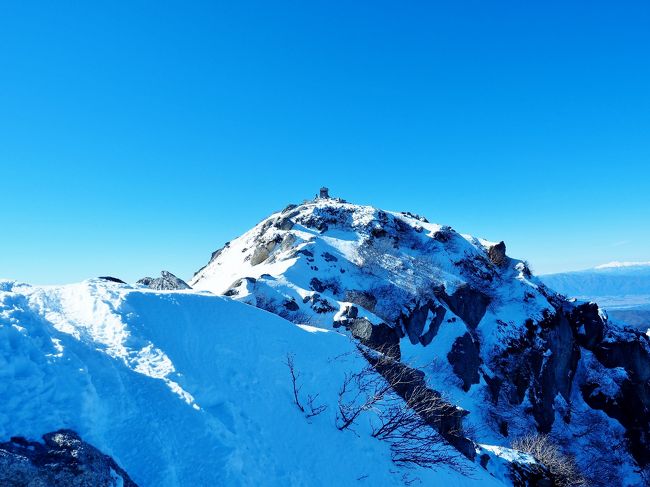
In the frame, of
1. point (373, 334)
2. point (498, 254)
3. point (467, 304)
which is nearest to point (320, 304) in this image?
point (373, 334)

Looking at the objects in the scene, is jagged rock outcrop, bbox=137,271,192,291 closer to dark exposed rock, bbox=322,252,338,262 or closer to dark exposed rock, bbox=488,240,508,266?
dark exposed rock, bbox=322,252,338,262

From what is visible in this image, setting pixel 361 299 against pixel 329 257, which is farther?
pixel 329 257

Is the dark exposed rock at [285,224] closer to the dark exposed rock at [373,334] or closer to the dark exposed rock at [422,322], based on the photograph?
the dark exposed rock at [422,322]

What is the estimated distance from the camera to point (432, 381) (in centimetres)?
3575

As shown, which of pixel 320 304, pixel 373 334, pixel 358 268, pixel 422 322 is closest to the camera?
pixel 373 334

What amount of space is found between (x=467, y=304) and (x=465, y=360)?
28.0ft

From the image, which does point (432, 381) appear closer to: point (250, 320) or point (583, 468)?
point (583, 468)

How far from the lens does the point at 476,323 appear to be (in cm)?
4494

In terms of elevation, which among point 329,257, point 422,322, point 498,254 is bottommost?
point 422,322

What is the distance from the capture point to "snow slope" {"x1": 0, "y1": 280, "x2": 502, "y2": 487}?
7.06 m

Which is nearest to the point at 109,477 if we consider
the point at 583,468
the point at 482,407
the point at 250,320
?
the point at 250,320

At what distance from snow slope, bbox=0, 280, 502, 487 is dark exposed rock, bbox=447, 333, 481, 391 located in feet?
83.4

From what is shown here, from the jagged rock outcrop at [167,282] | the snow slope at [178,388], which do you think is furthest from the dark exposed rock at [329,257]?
the snow slope at [178,388]

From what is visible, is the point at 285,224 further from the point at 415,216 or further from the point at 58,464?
the point at 58,464
